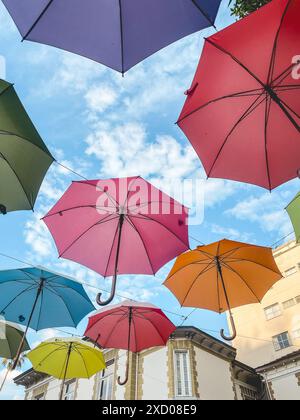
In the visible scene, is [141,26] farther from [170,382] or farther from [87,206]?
[170,382]

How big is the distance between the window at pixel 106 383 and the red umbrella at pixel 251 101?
54.0ft

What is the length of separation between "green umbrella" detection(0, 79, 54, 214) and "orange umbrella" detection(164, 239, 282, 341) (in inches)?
155

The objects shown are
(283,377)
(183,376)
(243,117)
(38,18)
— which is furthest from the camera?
(283,377)

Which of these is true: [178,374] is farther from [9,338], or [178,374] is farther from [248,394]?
[9,338]

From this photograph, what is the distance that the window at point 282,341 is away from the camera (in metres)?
26.9

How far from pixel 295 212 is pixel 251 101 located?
3.17 metres

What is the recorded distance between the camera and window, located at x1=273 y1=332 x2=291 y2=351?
26.9 meters

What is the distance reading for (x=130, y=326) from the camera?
343 inches

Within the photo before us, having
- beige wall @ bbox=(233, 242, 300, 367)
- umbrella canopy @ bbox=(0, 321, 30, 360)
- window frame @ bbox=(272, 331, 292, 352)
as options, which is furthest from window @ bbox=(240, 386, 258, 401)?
umbrella canopy @ bbox=(0, 321, 30, 360)

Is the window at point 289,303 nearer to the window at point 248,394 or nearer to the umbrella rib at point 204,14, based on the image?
the window at point 248,394

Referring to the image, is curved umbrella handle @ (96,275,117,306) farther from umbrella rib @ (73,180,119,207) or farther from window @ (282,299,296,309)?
window @ (282,299,296,309)

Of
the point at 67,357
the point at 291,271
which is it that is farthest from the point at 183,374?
the point at 291,271

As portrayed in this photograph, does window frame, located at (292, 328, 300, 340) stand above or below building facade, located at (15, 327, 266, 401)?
above
